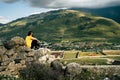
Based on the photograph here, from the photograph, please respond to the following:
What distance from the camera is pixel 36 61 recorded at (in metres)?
41.7

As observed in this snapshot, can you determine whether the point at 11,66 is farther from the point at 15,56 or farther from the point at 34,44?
the point at 34,44

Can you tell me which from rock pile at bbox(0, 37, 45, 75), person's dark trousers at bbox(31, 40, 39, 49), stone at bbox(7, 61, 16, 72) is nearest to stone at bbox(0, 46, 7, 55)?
rock pile at bbox(0, 37, 45, 75)

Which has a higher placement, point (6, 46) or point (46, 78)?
point (6, 46)

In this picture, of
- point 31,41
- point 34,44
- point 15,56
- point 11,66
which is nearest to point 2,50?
point 15,56

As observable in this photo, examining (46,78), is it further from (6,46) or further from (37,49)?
(6,46)

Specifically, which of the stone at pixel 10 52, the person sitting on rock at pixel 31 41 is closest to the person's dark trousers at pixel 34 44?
the person sitting on rock at pixel 31 41

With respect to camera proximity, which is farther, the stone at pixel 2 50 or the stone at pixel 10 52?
the stone at pixel 2 50

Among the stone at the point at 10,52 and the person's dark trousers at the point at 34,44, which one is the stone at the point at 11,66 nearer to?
the stone at the point at 10,52

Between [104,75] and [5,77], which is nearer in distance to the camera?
[5,77]

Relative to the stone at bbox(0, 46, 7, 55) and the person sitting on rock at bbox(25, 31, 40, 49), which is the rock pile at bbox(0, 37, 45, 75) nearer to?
the stone at bbox(0, 46, 7, 55)

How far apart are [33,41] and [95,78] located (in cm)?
973

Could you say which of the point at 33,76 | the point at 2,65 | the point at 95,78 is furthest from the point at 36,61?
the point at 95,78

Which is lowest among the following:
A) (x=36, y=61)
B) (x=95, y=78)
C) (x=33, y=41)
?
(x=95, y=78)

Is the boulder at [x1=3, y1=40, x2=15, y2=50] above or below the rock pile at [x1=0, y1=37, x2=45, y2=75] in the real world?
above
